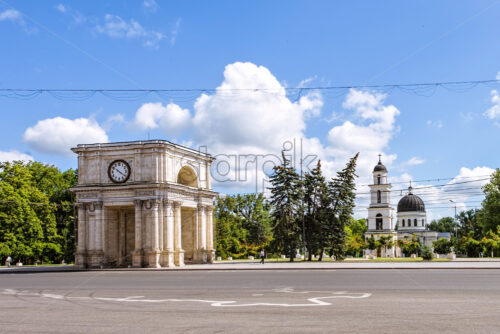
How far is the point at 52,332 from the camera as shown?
11.8m

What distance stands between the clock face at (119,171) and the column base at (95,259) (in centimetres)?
702

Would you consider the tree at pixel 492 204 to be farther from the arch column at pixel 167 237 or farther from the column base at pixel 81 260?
the column base at pixel 81 260

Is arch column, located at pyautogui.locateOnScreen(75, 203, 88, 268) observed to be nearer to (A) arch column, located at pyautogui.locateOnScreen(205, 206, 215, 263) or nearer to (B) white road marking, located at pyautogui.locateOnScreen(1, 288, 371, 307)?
(A) arch column, located at pyautogui.locateOnScreen(205, 206, 215, 263)

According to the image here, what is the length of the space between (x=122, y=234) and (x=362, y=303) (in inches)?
1584

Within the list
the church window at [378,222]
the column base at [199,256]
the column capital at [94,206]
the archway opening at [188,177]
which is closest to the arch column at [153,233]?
the column capital at [94,206]

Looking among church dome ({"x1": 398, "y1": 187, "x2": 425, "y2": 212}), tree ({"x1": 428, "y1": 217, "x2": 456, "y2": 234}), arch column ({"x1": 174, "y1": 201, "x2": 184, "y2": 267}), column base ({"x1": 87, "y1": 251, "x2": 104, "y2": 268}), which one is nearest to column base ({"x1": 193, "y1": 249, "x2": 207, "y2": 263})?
arch column ({"x1": 174, "y1": 201, "x2": 184, "y2": 267})

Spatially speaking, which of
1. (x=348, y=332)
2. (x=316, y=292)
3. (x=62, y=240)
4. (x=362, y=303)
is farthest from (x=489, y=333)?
(x=62, y=240)

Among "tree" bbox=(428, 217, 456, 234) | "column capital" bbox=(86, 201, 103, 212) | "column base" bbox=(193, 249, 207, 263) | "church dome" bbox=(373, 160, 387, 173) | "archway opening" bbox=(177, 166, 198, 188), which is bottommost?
"tree" bbox=(428, 217, 456, 234)

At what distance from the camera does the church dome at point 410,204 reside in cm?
12031

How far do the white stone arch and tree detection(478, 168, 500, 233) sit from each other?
5158 cm

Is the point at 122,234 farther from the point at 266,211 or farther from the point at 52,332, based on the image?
the point at 266,211

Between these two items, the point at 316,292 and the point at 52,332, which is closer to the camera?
the point at 52,332

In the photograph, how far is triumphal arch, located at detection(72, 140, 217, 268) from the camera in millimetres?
46500

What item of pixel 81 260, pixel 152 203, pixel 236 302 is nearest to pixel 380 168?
pixel 152 203
